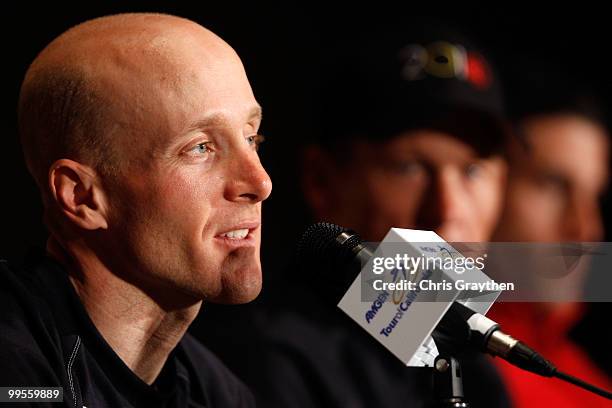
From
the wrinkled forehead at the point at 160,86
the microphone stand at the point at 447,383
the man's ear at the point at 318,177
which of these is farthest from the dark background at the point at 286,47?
the microphone stand at the point at 447,383

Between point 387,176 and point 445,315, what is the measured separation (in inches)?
39.0

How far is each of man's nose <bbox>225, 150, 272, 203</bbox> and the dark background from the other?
2.48 feet

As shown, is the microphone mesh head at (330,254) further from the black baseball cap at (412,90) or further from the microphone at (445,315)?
the black baseball cap at (412,90)

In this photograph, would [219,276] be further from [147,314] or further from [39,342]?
[39,342]

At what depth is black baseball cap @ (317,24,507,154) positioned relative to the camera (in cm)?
227

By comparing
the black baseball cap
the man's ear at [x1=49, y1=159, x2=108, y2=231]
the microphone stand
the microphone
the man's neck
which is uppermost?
the black baseball cap

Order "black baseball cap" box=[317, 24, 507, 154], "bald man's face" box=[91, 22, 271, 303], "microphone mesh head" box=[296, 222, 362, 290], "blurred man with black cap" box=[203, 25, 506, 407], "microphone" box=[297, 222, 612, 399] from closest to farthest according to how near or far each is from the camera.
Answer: "microphone" box=[297, 222, 612, 399] → "microphone mesh head" box=[296, 222, 362, 290] → "bald man's face" box=[91, 22, 271, 303] → "blurred man with black cap" box=[203, 25, 506, 407] → "black baseball cap" box=[317, 24, 507, 154]

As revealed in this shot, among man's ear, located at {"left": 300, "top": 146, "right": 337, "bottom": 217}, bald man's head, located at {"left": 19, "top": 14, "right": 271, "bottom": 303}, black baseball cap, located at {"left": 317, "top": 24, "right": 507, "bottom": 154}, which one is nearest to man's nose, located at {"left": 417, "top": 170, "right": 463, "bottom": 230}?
black baseball cap, located at {"left": 317, "top": 24, "right": 507, "bottom": 154}

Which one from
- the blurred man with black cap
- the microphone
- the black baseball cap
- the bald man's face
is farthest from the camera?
the black baseball cap

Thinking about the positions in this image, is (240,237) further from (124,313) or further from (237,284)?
(124,313)

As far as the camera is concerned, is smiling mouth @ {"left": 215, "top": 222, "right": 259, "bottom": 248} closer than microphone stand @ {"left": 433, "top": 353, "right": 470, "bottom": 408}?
No

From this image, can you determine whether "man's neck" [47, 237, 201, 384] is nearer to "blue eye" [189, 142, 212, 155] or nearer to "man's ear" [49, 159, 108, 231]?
"man's ear" [49, 159, 108, 231]

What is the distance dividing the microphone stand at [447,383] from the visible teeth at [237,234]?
1.25 ft

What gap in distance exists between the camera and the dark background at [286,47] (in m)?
2.20
